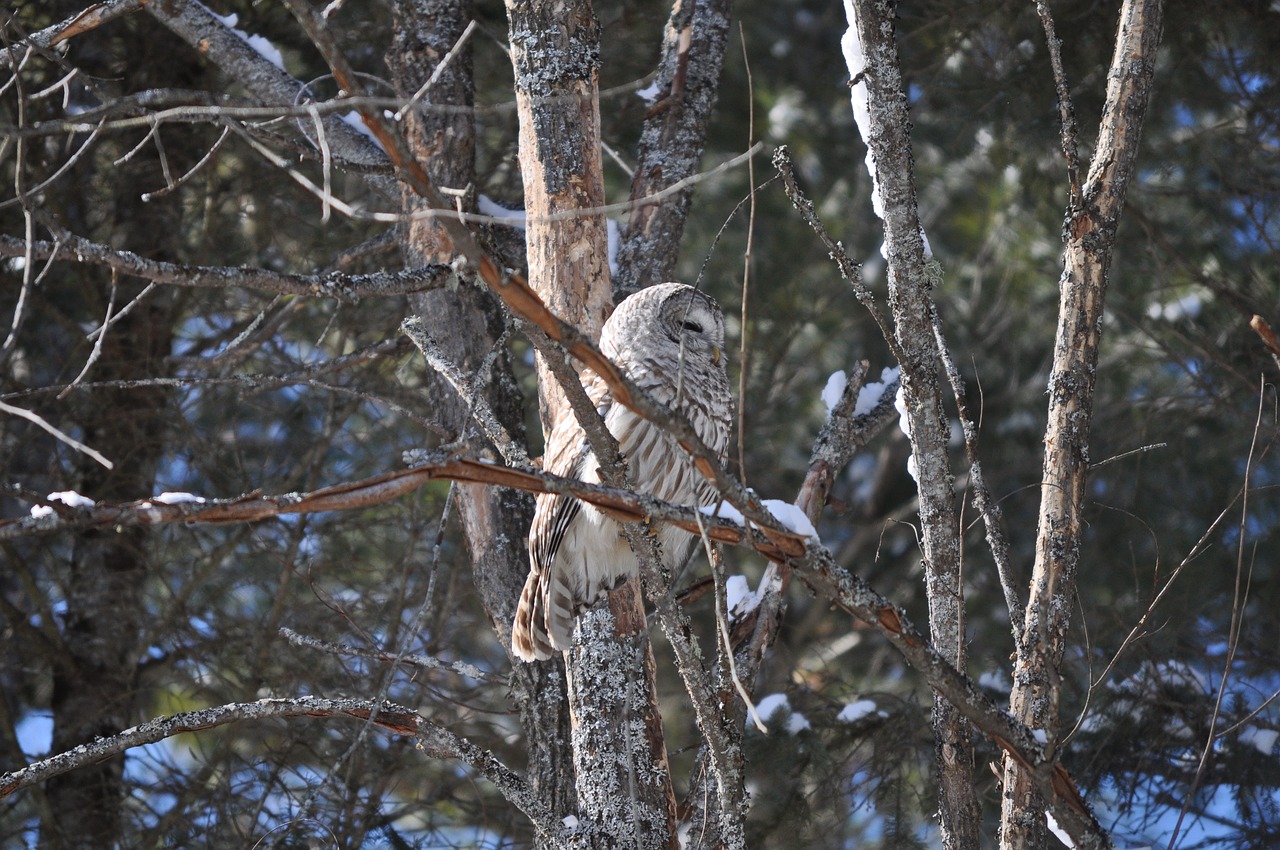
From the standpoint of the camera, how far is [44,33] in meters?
3.10

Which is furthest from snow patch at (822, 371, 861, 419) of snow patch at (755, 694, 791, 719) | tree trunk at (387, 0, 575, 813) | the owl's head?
snow patch at (755, 694, 791, 719)

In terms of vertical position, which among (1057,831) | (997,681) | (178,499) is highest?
(997,681)

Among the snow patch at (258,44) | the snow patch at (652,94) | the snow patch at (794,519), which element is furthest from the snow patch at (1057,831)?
the snow patch at (258,44)

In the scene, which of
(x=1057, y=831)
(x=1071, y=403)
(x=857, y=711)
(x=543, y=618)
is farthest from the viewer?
(x=857, y=711)

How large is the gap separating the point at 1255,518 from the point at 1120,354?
3.64 ft

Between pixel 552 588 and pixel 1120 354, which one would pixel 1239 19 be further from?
pixel 552 588

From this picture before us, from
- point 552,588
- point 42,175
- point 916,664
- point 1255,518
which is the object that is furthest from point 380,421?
point 1255,518

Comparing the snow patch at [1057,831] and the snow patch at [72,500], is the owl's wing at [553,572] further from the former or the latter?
the snow patch at [72,500]

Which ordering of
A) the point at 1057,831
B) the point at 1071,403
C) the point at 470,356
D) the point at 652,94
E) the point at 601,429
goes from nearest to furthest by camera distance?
the point at 601,429 < the point at 1057,831 < the point at 1071,403 < the point at 470,356 < the point at 652,94

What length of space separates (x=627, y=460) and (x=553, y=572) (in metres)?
0.38

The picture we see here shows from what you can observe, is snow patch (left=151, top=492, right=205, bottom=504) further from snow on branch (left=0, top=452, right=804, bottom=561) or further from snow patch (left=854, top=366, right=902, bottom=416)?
snow patch (left=854, top=366, right=902, bottom=416)

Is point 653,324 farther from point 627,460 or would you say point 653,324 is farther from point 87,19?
point 87,19

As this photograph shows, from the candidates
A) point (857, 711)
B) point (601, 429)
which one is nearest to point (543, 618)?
point (601, 429)

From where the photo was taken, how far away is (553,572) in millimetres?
3459
